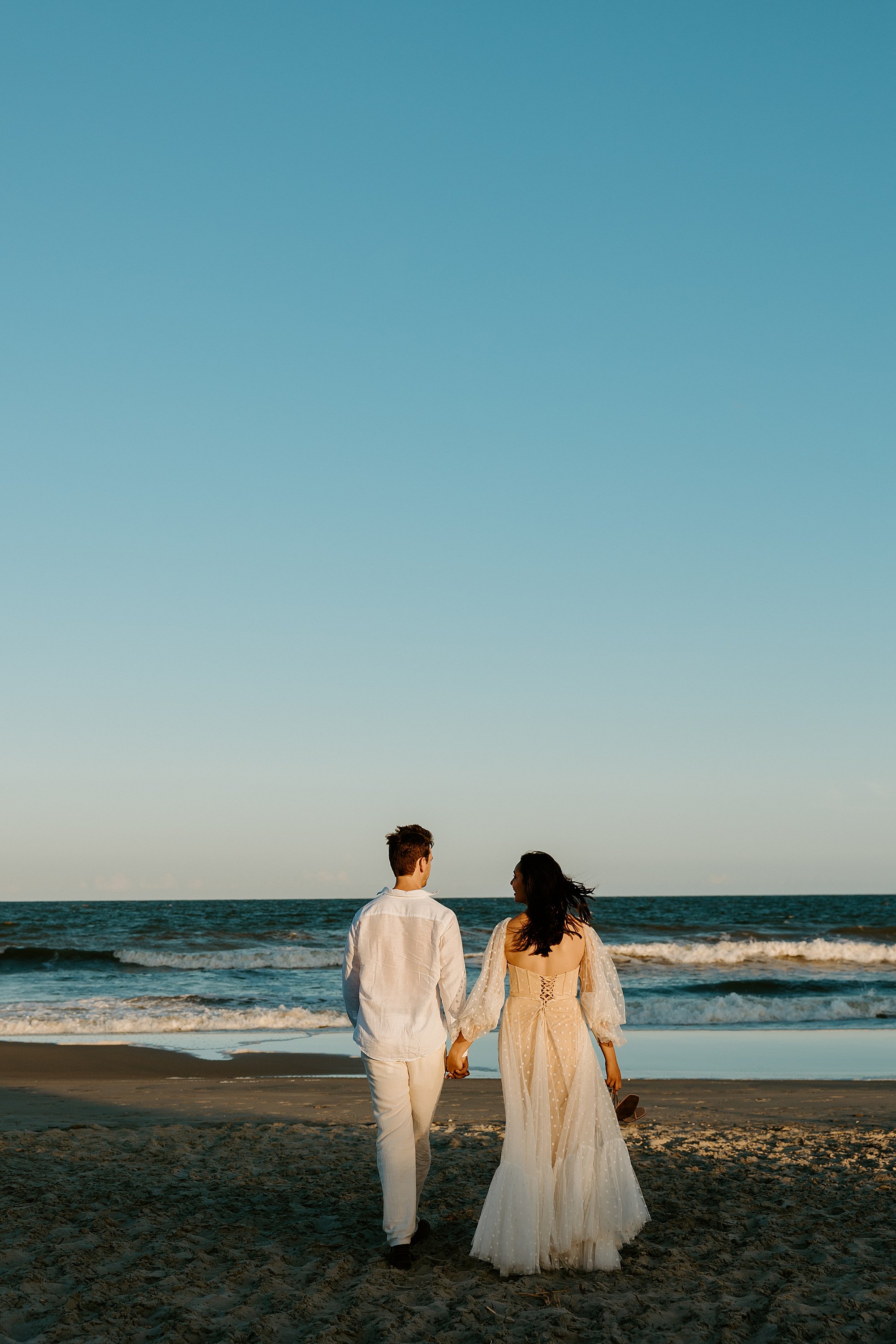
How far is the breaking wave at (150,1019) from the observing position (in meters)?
15.0

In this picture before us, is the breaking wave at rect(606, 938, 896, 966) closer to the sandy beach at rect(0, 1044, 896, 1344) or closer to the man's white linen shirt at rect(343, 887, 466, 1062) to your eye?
the sandy beach at rect(0, 1044, 896, 1344)

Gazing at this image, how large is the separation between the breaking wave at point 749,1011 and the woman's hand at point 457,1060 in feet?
38.6

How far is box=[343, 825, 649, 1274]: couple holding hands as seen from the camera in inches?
168

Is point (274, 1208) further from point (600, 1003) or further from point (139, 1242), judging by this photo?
point (600, 1003)

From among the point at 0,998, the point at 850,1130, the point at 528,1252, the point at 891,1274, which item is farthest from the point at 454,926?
the point at 0,998

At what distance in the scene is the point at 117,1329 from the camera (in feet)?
12.3

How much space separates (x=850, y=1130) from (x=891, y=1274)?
3797 mm

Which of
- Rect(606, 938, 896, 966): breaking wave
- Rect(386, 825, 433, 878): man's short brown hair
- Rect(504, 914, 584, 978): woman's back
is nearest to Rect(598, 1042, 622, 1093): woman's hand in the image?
Rect(504, 914, 584, 978): woman's back

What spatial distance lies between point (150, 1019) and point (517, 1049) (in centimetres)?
1261

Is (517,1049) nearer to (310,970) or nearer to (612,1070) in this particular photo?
(612,1070)

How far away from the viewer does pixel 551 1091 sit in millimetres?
4375

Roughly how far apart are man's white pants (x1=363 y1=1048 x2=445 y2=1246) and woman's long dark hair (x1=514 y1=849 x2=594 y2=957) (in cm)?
68

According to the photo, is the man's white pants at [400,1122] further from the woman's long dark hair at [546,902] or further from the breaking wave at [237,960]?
the breaking wave at [237,960]

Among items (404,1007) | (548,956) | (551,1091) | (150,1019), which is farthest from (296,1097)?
(150,1019)
